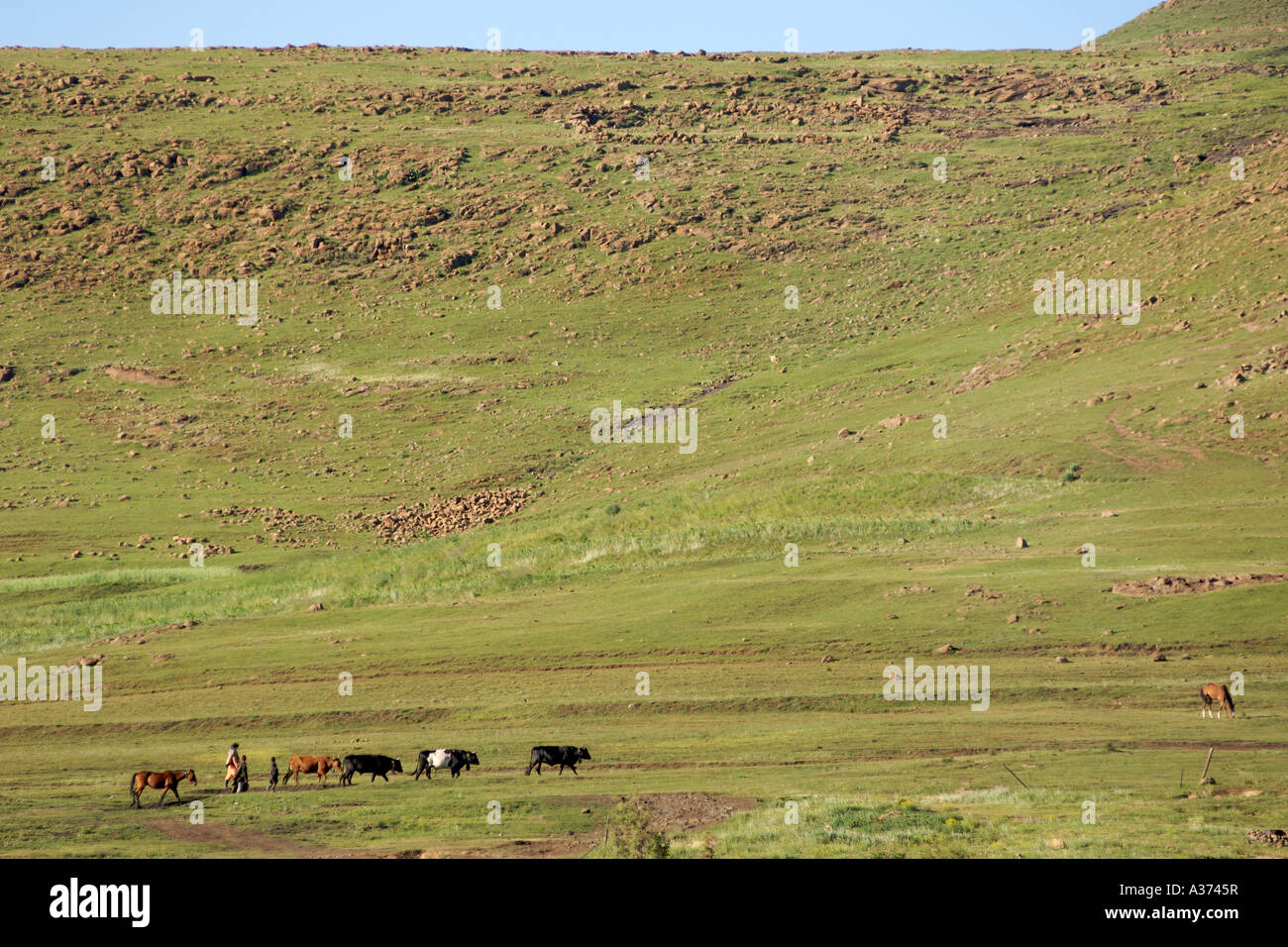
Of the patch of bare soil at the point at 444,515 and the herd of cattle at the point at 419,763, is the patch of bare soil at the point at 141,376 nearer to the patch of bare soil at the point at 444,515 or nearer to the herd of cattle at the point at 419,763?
the patch of bare soil at the point at 444,515

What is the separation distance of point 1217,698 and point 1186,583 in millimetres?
9015

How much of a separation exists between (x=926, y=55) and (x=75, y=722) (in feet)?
335

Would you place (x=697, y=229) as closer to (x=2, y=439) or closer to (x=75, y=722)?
(x=2, y=439)

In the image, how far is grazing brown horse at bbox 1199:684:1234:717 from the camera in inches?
1077

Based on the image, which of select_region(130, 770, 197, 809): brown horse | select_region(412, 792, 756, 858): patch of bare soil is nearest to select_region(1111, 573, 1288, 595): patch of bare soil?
select_region(412, 792, 756, 858): patch of bare soil

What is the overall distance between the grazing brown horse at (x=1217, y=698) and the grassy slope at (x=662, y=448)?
0.58m

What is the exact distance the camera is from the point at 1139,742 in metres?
26.0

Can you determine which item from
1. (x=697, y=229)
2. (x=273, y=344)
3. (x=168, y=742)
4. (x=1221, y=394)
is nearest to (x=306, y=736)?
(x=168, y=742)

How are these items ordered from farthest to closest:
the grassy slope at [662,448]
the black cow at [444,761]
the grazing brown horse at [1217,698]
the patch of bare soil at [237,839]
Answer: the grazing brown horse at [1217,698]
the grassy slope at [662,448]
the black cow at [444,761]
the patch of bare soil at [237,839]

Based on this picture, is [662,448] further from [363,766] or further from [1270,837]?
[1270,837]

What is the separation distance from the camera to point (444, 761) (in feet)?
85.6

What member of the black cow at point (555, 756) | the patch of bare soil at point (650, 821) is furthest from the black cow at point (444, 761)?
the patch of bare soil at point (650, 821)

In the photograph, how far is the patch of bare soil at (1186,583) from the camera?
35469 mm

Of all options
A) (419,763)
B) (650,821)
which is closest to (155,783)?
(419,763)
